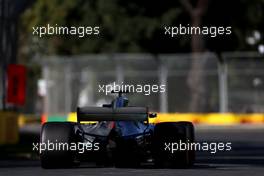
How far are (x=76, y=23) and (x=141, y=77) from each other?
10654mm

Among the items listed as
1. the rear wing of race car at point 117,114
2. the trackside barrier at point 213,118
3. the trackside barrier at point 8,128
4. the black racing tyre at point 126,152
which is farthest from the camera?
the trackside barrier at point 213,118

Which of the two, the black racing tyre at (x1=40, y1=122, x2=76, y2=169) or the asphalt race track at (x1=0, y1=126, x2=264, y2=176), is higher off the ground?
the black racing tyre at (x1=40, y1=122, x2=76, y2=169)

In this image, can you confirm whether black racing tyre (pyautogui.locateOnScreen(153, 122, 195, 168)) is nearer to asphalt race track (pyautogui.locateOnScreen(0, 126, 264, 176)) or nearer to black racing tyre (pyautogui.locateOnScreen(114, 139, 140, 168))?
asphalt race track (pyautogui.locateOnScreen(0, 126, 264, 176))

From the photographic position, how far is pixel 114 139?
16.8 metres

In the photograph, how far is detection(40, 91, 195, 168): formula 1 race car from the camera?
1683cm

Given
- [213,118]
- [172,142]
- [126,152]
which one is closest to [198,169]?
[172,142]

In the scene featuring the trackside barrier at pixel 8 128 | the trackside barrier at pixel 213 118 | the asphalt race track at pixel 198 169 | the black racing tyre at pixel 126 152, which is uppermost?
the trackside barrier at pixel 213 118

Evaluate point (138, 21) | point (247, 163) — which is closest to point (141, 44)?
point (138, 21)

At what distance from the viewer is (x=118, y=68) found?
5300 cm

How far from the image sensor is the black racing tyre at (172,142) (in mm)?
17062

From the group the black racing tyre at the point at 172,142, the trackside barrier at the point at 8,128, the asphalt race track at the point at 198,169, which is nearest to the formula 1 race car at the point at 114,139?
the black racing tyre at the point at 172,142

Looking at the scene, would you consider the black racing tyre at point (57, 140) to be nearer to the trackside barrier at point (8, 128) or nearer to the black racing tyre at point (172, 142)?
the black racing tyre at point (172, 142)

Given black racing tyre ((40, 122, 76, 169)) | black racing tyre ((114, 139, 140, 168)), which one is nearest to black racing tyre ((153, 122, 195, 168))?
black racing tyre ((114, 139, 140, 168))

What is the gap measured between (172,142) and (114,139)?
99 cm
